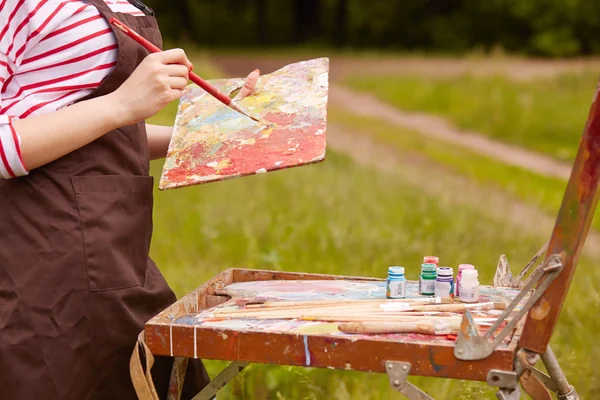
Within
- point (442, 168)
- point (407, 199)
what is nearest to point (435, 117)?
point (442, 168)

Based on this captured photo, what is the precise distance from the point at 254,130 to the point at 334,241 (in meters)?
2.93

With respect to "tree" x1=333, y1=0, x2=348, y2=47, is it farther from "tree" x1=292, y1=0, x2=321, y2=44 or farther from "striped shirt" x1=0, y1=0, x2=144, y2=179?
"striped shirt" x1=0, y1=0, x2=144, y2=179

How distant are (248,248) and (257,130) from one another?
8.94 feet

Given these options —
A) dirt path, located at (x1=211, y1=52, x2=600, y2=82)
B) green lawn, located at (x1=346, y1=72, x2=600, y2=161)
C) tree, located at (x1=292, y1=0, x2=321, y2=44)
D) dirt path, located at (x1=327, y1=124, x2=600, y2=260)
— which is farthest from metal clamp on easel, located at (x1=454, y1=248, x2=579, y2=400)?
tree, located at (x1=292, y1=0, x2=321, y2=44)

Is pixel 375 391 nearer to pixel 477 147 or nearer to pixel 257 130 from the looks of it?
pixel 257 130

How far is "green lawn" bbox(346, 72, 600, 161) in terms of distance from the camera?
10141 mm

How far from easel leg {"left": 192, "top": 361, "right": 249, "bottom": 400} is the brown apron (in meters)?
0.19

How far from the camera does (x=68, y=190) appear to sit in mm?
1874

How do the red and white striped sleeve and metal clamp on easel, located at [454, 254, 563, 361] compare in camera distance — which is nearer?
metal clamp on easel, located at [454, 254, 563, 361]

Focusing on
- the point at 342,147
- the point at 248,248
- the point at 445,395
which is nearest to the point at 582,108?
the point at 342,147

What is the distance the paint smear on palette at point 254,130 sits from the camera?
1.85 metres

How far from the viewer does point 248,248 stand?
4.68 m

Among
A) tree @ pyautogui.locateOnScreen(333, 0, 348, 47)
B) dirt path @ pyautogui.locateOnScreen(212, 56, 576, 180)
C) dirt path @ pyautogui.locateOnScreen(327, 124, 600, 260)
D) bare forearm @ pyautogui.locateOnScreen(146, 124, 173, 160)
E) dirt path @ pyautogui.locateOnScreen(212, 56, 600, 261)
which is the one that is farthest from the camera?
tree @ pyautogui.locateOnScreen(333, 0, 348, 47)

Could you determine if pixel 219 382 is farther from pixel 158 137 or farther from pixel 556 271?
pixel 556 271
